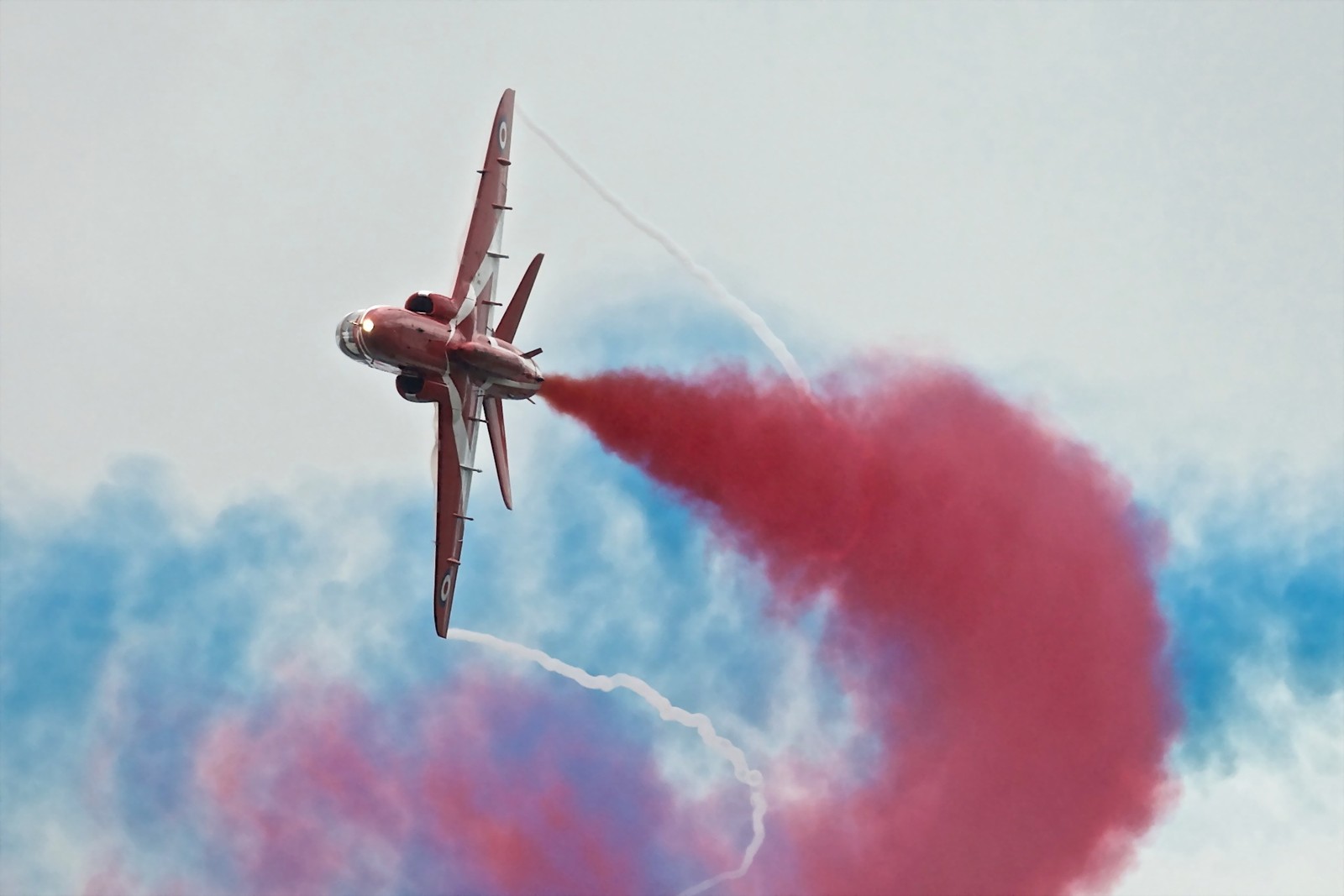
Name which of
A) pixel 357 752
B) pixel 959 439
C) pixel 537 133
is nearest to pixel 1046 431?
pixel 959 439

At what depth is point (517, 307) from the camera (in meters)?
33.2

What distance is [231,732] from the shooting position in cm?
3900

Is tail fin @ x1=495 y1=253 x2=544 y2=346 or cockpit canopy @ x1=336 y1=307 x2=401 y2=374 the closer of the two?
cockpit canopy @ x1=336 y1=307 x2=401 y2=374

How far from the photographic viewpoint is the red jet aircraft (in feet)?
106

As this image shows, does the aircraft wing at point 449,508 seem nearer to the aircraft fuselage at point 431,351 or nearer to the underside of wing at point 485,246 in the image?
the aircraft fuselage at point 431,351

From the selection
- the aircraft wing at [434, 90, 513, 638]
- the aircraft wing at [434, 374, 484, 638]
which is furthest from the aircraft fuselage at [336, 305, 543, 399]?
the aircraft wing at [434, 374, 484, 638]

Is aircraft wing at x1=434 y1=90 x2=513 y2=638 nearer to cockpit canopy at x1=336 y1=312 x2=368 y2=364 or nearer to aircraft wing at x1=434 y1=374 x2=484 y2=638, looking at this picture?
aircraft wing at x1=434 y1=374 x2=484 y2=638

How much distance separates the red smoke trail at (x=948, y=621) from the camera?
37.3 meters

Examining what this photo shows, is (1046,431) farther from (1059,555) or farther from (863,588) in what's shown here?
(863,588)

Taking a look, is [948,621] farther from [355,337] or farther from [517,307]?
[355,337]

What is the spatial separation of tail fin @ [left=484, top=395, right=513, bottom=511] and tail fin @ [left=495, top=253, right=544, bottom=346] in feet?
3.93

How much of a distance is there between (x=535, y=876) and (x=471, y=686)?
4724mm

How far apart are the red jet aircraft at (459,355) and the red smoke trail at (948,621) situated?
4389 millimetres

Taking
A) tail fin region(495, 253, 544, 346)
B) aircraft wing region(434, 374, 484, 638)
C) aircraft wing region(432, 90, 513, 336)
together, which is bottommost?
aircraft wing region(434, 374, 484, 638)
